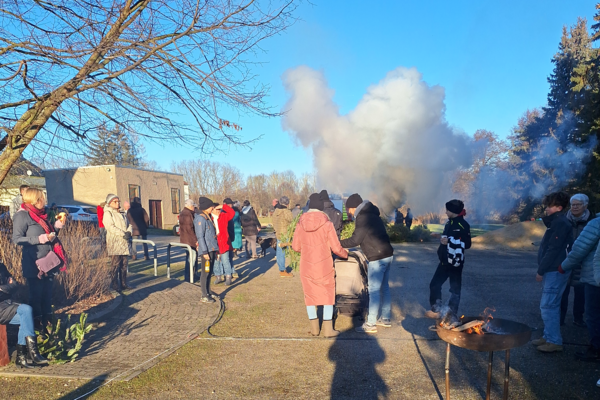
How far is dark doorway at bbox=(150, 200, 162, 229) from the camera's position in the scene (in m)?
30.2

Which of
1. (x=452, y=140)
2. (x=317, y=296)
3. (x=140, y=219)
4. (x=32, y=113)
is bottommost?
(x=317, y=296)

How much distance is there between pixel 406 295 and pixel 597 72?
62.9 feet

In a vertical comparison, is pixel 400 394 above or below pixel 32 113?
below

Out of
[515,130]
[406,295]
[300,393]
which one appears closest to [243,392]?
[300,393]

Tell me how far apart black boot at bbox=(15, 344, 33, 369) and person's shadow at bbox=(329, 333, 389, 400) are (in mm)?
3068

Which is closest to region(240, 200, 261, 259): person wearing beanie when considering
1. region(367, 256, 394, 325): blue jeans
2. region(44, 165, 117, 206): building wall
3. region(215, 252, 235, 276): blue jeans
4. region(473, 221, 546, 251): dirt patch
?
region(215, 252, 235, 276): blue jeans

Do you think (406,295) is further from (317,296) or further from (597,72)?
(597,72)

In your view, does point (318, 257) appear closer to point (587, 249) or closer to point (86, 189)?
point (587, 249)

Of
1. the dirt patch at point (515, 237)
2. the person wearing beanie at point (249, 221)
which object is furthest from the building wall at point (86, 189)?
the dirt patch at point (515, 237)

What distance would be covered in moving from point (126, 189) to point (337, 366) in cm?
2708

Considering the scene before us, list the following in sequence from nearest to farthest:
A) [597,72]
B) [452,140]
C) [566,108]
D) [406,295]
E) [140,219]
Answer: [406,295] < [140,219] < [597,72] < [452,140] < [566,108]

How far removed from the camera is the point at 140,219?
1109 cm

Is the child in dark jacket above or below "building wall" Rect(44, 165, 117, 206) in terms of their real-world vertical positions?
below

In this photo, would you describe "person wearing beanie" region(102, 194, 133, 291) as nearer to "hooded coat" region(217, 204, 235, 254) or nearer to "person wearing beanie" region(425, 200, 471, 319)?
"hooded coat" region(217, 204, 235, 254)
